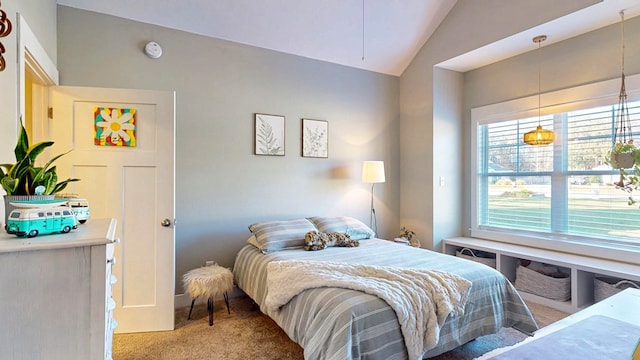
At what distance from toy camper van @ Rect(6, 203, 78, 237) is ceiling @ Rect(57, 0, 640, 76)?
2.48 meters

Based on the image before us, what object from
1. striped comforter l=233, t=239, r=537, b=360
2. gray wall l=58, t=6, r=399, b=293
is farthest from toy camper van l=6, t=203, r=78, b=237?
gray wall l=58, t=6, r=399, b=293

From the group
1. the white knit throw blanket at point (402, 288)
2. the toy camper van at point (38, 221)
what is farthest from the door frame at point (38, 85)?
the white knit throw blanket at point (402, 288)

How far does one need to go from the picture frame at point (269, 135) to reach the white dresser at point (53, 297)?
98.5 inches

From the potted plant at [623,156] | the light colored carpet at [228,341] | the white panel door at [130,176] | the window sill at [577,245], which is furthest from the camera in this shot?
the window sill at [577,245]

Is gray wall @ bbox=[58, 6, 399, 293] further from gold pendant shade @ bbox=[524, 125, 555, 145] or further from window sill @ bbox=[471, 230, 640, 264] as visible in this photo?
gold pendant shade @ bbox=[524, 125, 555, 145]

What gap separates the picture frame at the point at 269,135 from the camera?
11.6 feet

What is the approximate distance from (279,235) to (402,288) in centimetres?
137

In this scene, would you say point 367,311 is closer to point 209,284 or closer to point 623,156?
point 623,156

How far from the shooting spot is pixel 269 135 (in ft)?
11.8

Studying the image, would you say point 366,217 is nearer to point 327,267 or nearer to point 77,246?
point 327,267

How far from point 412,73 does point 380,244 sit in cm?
241

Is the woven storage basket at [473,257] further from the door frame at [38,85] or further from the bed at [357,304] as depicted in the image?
the door frame at [38,85]

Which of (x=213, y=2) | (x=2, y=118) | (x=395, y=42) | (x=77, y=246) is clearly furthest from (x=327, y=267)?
(x=395, y=42)

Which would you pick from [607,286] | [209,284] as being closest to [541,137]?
[607,286]
